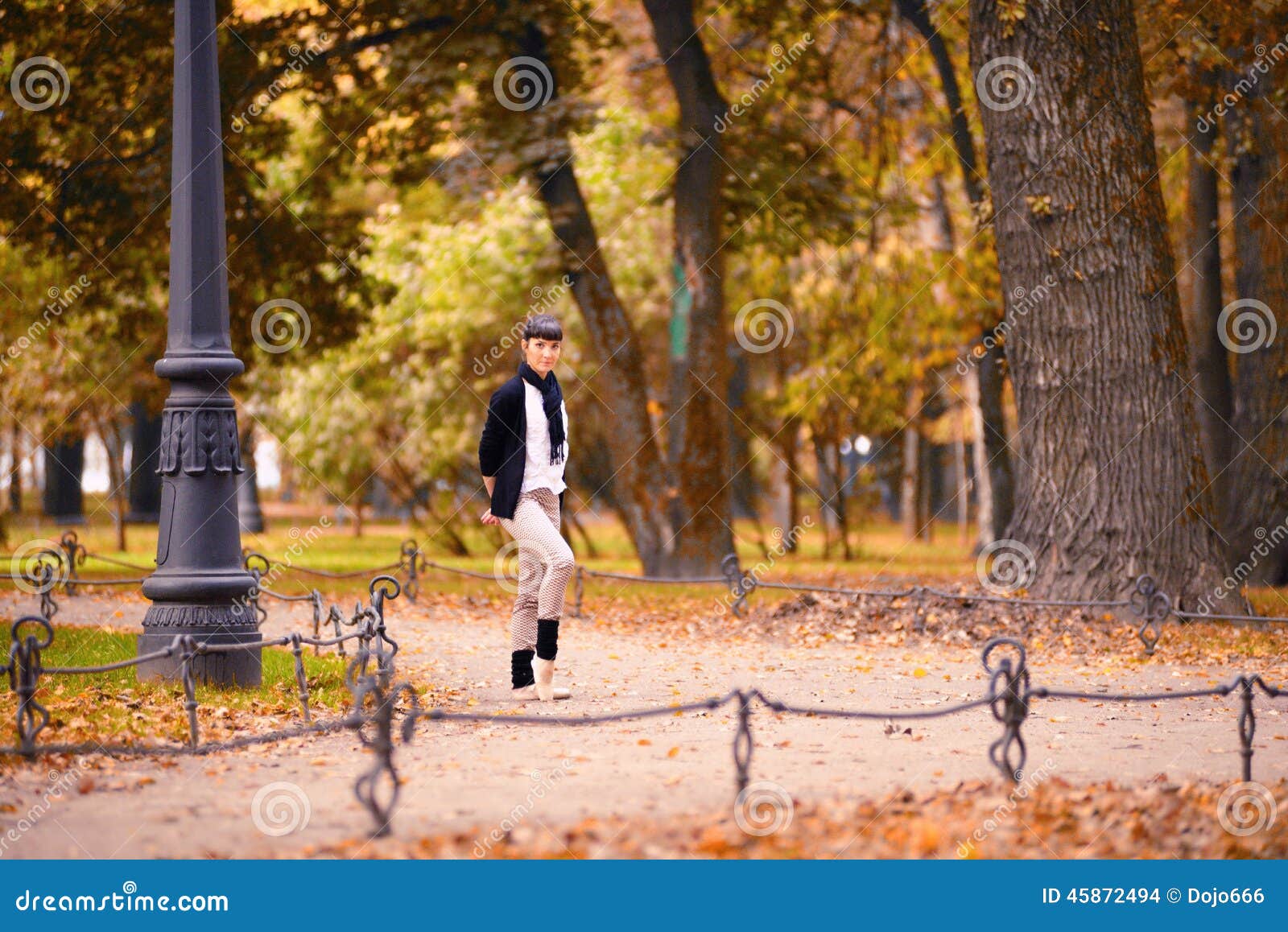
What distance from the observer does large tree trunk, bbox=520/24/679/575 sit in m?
18.8

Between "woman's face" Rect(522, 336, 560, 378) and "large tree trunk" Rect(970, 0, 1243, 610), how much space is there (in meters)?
5.72

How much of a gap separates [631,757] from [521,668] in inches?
80.5

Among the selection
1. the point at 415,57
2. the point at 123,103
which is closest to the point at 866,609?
the point at 415,57

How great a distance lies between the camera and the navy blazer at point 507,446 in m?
8.30

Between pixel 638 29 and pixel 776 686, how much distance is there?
18.3m

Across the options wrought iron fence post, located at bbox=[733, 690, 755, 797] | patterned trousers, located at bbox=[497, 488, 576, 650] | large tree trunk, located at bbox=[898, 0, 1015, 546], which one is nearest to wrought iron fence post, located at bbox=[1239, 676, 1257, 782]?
wrought iron fence post, located at bbox=[733, 690, 755, 797]

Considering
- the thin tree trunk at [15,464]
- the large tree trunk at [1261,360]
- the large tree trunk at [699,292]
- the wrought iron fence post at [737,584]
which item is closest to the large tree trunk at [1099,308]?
the wrought iron fence post at [737,584]

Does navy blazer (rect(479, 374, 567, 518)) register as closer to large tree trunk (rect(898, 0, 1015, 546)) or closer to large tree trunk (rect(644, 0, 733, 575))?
large tree trunk (rect(898, 0, 1015, 546))

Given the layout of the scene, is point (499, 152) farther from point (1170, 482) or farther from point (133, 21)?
point (1170, 482)

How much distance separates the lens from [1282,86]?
15.8 meters

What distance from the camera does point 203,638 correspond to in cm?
852

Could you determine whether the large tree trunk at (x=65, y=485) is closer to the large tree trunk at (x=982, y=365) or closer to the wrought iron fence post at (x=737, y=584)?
the large tree trunk at (x=982, y=365)

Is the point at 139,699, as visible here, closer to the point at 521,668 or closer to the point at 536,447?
the point at 521,668

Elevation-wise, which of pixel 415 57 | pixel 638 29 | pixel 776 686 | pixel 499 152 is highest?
pixel 638 29
